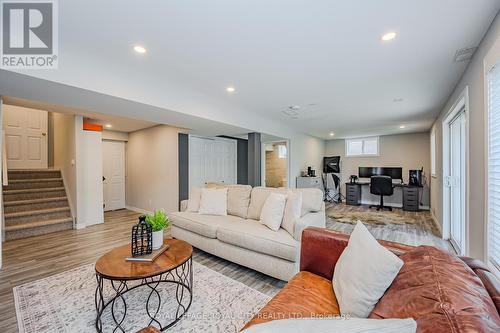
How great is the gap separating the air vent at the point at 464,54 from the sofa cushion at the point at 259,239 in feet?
8.45

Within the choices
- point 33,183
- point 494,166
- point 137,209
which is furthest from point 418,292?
point 33,183

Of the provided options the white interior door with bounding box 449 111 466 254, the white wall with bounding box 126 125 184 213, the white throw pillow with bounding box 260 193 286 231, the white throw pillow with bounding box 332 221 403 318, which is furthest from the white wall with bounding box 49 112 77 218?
the white interior door with bounding box 449 111 466 254

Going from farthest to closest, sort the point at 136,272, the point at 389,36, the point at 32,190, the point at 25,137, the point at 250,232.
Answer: the point at 25,137, the point at 32,190, the point at 250,232, the point at 389,36, the point at 136,272

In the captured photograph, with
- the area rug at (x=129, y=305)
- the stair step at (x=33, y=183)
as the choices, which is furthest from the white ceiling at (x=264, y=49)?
the stair step at (x=33, y=183)

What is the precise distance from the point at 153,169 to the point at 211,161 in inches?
59.5

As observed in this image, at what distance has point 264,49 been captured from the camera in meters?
2.08

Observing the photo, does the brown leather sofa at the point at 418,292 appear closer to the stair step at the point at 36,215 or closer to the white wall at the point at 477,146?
the white wall at the point at 477,146

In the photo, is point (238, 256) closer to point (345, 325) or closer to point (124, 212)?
point (345, 325)

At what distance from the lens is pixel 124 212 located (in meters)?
5.72

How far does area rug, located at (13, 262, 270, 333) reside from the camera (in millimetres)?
1658

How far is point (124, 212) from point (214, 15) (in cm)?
576

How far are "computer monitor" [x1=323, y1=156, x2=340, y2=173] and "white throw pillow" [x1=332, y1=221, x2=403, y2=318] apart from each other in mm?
6967

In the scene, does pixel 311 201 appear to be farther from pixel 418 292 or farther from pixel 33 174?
pixel 33 174

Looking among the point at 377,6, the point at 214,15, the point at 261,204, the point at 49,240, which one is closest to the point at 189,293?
A: the point at 261,204
